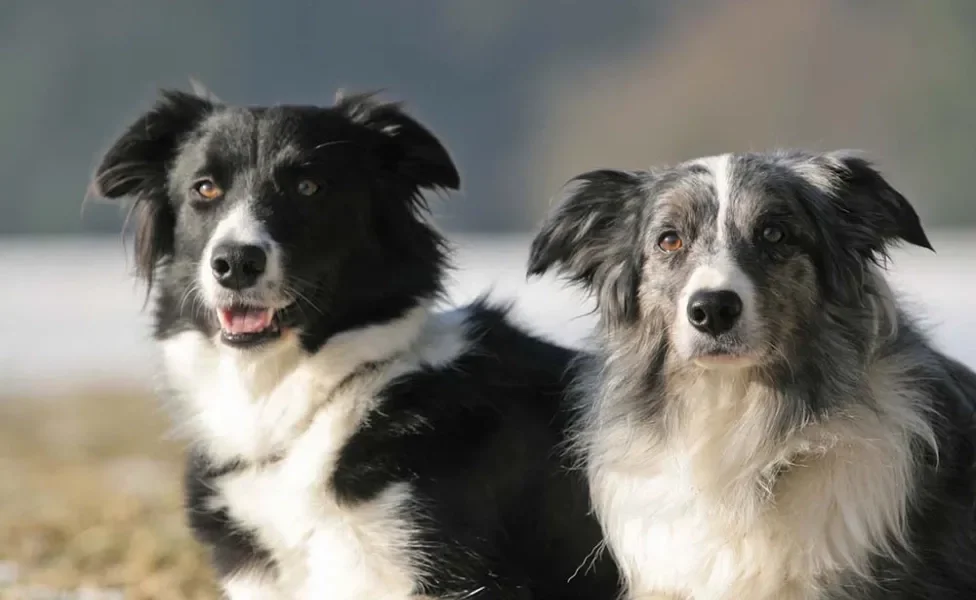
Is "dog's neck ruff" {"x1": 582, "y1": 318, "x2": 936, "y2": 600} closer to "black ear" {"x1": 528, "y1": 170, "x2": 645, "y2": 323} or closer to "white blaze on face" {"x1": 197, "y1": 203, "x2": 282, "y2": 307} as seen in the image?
"black ear" {"x1": 528, "y1": 170, "x2": 645, "y2": 323}

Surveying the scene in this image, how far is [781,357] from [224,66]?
9.02 m

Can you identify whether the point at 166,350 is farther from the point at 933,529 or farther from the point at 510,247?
the point at 510,247

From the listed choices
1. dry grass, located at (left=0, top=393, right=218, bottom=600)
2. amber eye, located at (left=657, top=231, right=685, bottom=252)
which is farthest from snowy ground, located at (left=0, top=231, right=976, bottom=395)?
amber eye, located at (left=657, top=231, right=685, bottom=252)

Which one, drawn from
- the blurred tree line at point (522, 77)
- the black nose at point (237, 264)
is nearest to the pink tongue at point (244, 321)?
the black nose at point (237, 264)

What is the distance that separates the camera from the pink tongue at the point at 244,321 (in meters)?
3.34

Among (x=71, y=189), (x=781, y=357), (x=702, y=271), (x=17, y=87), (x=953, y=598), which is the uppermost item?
(x=702, y=271)

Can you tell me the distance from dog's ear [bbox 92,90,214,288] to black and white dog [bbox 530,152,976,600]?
55.7 inches

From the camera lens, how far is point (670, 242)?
10.3 feet

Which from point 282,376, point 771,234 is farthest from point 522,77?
point 771,234

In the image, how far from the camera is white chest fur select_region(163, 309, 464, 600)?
319 cm

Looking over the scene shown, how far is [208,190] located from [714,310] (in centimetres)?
150

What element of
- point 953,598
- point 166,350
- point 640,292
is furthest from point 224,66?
point 953,598

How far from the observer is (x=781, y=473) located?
308 centimetres

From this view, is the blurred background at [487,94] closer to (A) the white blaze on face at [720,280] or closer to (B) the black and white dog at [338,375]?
(B) the black and white dog at [338,375]
